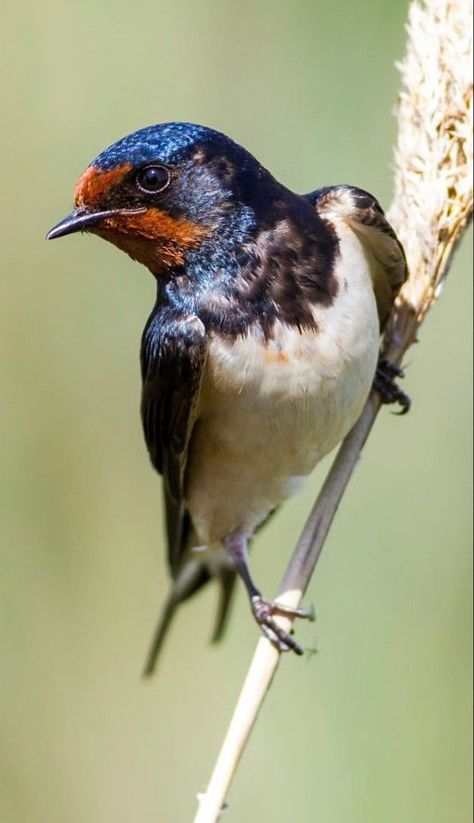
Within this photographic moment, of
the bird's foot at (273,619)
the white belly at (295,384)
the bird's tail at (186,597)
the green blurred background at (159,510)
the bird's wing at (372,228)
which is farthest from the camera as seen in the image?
the bird's tail at (186,597)

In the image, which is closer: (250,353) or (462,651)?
(250,353)

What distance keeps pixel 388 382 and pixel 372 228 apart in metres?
0.27

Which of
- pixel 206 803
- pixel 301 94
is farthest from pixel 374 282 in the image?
pixel 206 803

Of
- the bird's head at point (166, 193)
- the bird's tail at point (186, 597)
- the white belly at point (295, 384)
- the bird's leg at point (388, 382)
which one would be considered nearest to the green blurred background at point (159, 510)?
the bird's tail at point (186, 597)

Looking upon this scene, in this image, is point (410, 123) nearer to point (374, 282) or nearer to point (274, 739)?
point (374, 282)

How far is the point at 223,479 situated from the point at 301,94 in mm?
737

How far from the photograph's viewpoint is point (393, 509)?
2.50 metres

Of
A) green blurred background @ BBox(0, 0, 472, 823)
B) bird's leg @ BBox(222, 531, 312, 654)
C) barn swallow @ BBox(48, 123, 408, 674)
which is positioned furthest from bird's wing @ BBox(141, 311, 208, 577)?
green blurred background @ BBox(0, 0, 472, 823)

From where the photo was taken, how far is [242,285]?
6.77 feet

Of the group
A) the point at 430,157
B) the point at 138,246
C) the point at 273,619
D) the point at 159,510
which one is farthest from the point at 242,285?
the point at 159,510

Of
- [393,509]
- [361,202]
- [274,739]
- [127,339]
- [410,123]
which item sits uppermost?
[410,123]

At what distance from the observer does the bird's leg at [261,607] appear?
1.94 metres

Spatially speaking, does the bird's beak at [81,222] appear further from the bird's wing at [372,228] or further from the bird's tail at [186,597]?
the bird's tail at [186,597]

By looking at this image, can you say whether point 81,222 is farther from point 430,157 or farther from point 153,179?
point 430,157
